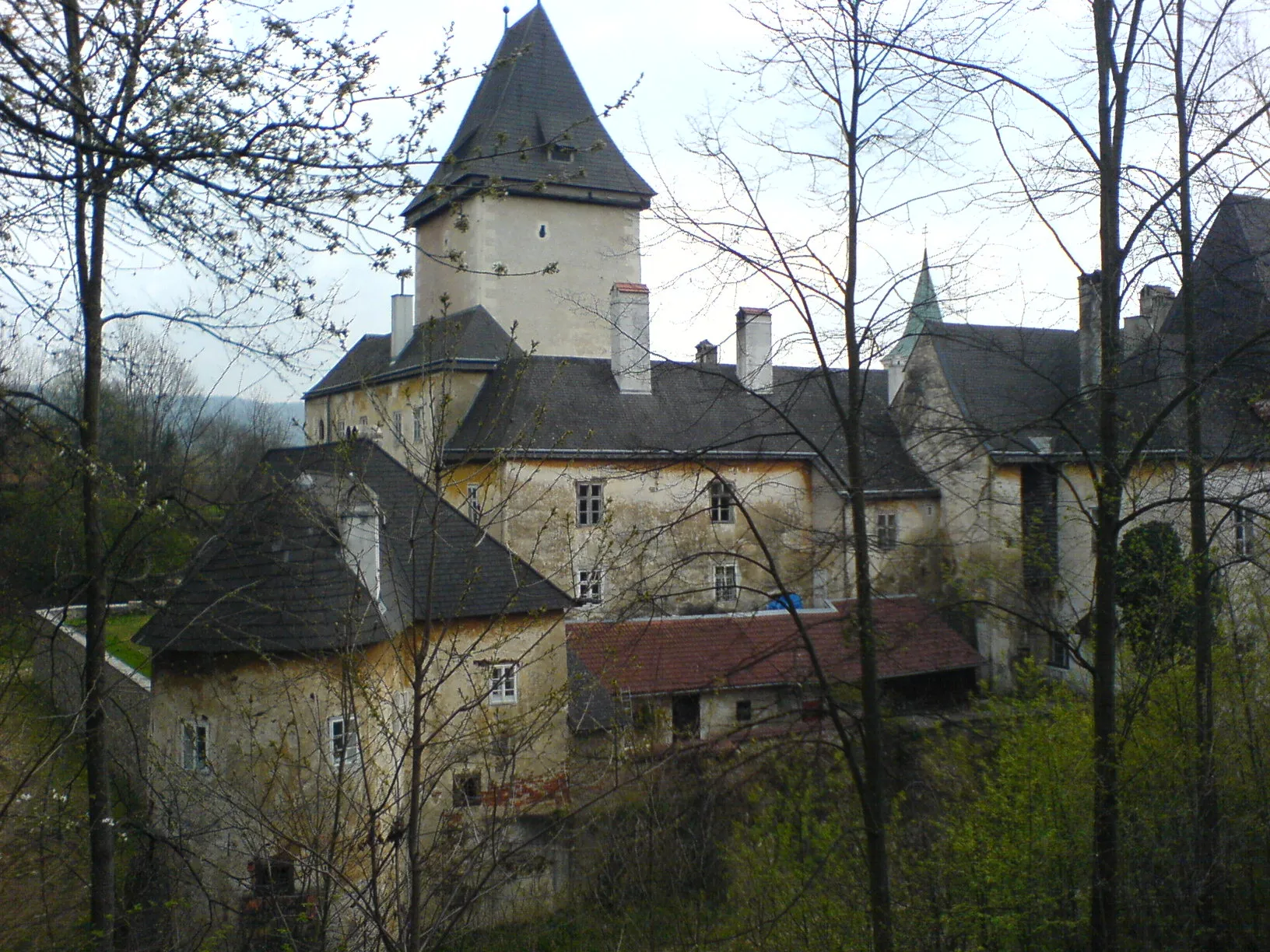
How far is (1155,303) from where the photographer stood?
795 centimetres

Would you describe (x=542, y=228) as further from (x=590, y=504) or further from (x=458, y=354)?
(x=590, y=504)

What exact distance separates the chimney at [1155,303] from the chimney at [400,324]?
23.0m

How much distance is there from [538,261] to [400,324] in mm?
4390

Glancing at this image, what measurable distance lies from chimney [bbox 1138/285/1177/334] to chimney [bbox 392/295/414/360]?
2296cm

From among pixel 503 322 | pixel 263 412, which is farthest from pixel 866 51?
pixel 503 322

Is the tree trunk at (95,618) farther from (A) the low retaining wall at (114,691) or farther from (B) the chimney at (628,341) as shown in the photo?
(B) the chimney at (628,341)

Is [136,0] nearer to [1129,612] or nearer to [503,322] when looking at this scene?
[1129,612]

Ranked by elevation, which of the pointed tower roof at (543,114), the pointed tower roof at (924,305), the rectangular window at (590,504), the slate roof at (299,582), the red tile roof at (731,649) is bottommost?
the red tile roof at (731,649)

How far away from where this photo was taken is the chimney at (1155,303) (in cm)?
739

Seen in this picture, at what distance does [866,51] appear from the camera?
6488 millimetres

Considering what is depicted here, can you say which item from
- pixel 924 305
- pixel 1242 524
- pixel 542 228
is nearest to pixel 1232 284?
pixel 924 305

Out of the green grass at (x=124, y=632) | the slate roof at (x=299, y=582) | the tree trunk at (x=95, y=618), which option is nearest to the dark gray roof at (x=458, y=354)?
the green grass at (x=124, y=632)

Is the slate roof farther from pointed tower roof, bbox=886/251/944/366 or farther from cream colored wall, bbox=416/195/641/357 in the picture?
cream colored wall, bbox=416/195/641/357

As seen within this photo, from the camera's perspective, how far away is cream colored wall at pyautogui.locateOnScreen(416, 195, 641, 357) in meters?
29.2
